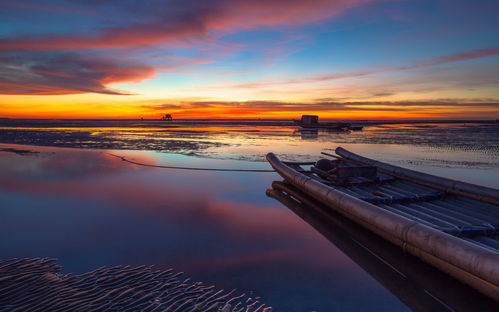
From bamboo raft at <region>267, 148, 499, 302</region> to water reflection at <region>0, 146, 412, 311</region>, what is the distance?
2.77ft

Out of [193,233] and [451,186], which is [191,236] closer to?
[193,233]

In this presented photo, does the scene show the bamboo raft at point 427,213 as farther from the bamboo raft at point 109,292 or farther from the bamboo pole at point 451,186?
the bamboo raft at point 109,292

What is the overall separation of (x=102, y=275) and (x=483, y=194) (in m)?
7.98

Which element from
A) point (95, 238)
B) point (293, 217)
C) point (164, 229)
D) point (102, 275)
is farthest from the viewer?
point (293, 217)

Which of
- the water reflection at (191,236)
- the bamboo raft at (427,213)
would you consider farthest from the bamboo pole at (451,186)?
the water reflection at (191,236)

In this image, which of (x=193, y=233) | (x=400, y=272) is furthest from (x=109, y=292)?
(x=400, y=272)

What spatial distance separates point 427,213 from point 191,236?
504 cm

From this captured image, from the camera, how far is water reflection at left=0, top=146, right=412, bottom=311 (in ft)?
14.1

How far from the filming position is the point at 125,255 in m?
5.10

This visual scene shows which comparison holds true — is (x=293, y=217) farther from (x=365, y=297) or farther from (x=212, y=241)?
(x=365, y=297)

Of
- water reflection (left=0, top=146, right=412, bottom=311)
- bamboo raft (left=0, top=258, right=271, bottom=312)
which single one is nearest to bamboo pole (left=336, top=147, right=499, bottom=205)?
water reflection (left=0, top=146, right=412, bottom=311)

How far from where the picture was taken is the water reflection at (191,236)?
4.29 metres

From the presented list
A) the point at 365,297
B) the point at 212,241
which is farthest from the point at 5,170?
the point at 365,297

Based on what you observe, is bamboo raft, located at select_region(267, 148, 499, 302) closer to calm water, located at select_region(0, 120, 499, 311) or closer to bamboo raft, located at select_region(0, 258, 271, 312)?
calm water, located at select_region(0, 120, 499, 311)
